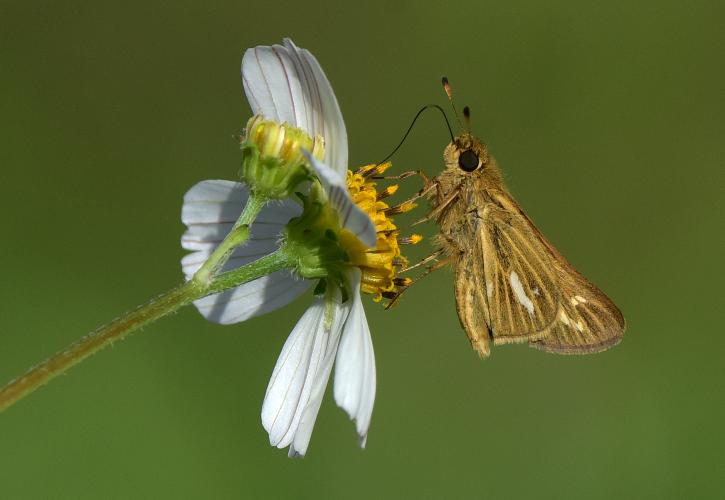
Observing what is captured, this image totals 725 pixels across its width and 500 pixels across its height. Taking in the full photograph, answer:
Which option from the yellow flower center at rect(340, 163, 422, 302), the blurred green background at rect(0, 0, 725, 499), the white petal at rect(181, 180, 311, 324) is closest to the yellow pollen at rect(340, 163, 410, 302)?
the yellow flower center at rect(340, 163, 422, 302)

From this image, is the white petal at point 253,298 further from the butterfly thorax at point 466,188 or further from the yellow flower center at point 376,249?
the butterfly thorax at point 466,188

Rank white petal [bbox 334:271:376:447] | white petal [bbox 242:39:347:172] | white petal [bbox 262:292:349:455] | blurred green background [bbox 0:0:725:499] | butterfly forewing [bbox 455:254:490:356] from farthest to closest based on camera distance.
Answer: blurred green background [bbox 0:0:725:499] → butterfly forewing [bbox 455:254:490:356] → white petal [bbox 262:292:349:455] → white petal [bbox 242:39:347:172] → white petal [bbox 334:271:376:447]

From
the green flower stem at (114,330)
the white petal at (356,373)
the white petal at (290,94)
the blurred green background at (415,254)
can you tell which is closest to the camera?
the green flower stem at (114,330)

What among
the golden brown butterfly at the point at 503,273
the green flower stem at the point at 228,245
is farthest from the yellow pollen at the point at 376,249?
the golden brown butterfly at the point at 503,273

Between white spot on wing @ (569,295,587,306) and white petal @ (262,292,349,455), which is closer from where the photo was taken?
white petal @ (262,292,349,455)

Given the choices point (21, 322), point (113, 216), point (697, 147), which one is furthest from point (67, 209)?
point (697, 147)

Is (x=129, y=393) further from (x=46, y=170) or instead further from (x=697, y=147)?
(x=697, y=147)

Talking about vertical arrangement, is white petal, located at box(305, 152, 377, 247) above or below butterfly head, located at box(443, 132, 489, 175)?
below

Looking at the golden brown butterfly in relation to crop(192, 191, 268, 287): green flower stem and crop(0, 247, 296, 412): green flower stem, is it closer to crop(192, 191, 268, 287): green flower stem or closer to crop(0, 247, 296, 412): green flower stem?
crop(192, 191, 268, 287): green flower stem
